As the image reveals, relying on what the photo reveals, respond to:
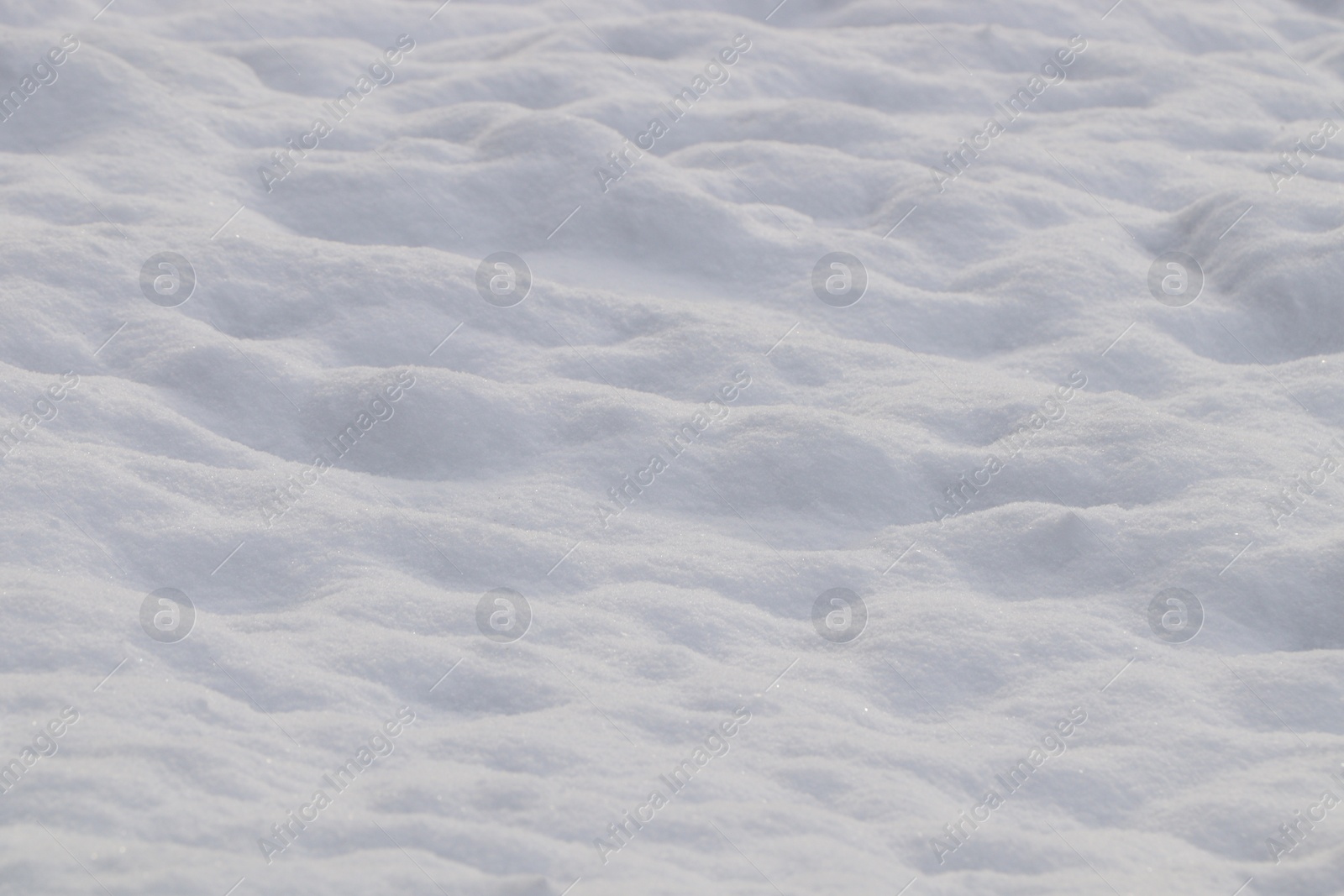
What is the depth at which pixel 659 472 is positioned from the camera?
2.89 meters

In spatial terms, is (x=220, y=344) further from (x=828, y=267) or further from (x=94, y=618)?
(x=828, y=267)

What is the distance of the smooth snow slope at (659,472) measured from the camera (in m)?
1.92

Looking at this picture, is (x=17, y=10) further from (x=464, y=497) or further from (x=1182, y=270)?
(x=1182, y=270)

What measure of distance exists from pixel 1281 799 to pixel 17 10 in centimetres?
522

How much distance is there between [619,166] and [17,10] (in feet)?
8.96

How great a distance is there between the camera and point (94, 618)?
218cm

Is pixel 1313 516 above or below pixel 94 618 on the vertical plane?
below

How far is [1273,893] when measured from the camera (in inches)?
74.2

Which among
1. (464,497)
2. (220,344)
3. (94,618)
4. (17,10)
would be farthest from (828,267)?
(17,10)

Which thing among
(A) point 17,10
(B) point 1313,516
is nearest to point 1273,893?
(B) point 1313,516

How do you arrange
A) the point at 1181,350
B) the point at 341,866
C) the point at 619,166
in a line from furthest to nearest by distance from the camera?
1. the point at 619,166
2. the point at 1181,350
3. the point at 341,866

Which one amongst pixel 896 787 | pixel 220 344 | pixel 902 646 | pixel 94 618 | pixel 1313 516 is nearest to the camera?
pixel 896 787

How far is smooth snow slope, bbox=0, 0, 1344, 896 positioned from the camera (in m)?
1.92

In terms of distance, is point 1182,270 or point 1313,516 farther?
point 1182,270
